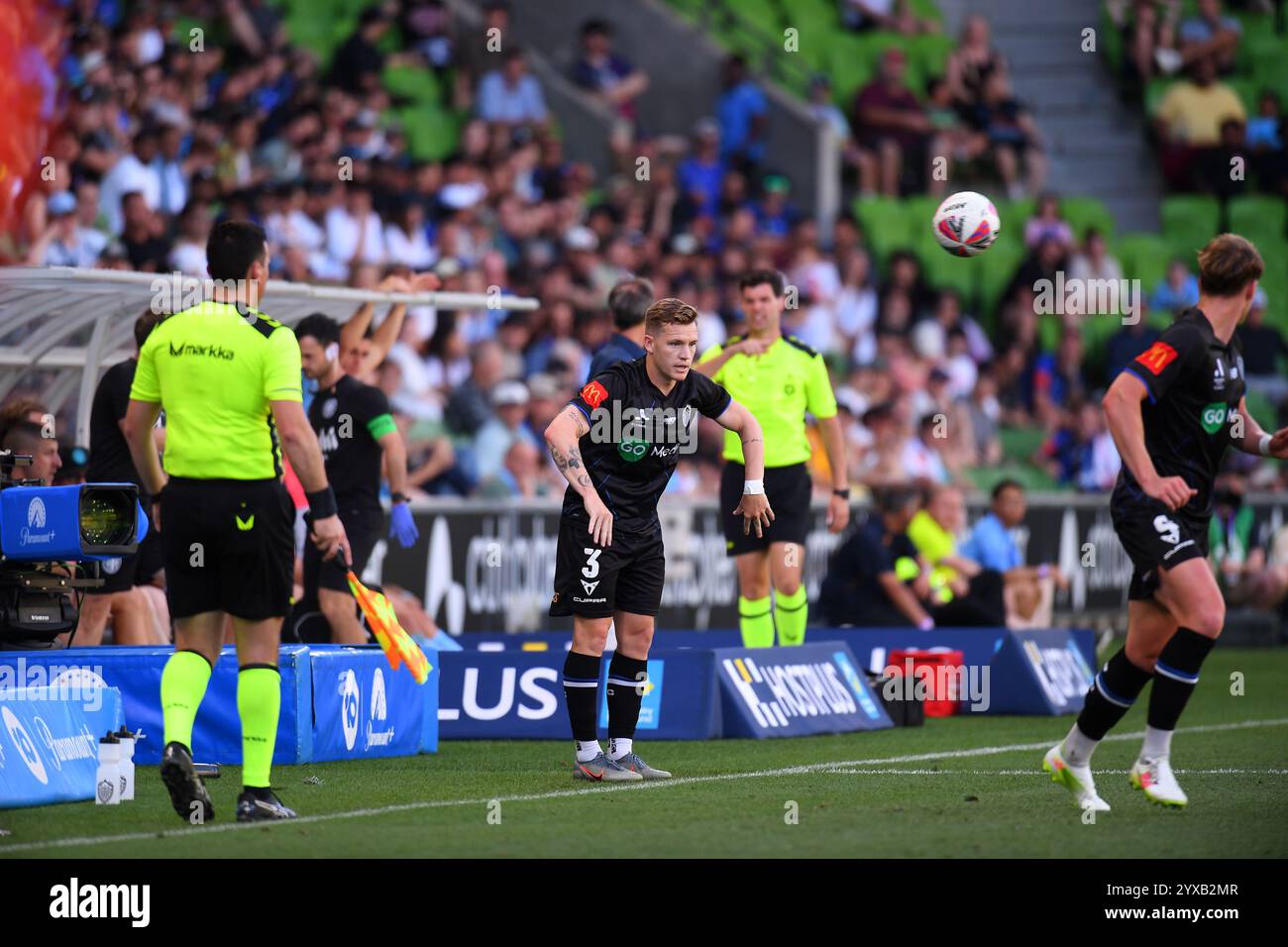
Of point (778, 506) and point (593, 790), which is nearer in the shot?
point (593, 790)

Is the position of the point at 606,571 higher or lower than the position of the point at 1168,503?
lower

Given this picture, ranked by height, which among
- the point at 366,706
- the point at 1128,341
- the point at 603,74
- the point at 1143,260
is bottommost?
the point at 366,706

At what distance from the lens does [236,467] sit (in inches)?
322

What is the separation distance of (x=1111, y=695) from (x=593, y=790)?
2311mm

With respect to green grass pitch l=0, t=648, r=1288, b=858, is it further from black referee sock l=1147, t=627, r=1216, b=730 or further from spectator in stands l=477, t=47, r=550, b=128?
spectator in stands l=477, t=47, r=550, b=128

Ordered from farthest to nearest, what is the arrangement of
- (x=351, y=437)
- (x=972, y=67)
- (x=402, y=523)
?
(x=972, y=67) → (x=402, y=523) → (x=351, y=437)

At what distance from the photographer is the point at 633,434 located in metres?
9.72

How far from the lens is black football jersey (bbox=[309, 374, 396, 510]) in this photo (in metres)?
12.3

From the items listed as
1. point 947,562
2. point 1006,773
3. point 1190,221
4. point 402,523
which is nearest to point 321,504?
point 1006,773

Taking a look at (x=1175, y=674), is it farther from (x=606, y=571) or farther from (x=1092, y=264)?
(x=1092, y=264)

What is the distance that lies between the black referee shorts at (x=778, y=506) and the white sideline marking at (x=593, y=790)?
2.23 m

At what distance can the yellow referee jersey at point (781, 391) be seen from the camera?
13.4 m

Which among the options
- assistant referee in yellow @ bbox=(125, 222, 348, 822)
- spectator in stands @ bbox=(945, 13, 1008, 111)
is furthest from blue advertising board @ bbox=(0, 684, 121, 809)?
spectator in stands @ bbox=(945, 13, 1008, 111)

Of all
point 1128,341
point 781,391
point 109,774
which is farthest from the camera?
point 1128,341
